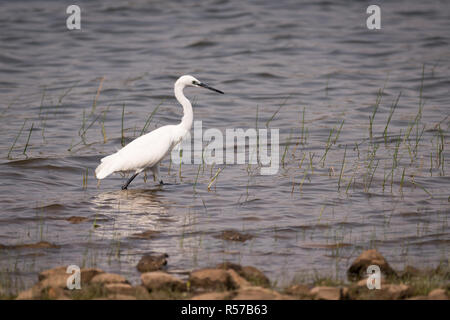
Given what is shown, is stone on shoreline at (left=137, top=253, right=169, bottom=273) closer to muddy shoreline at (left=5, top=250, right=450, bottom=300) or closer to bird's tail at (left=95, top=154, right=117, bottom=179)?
muddy shoreline at (left=5, top=250, right=450, bottom=300)

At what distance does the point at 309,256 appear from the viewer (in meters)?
6.19

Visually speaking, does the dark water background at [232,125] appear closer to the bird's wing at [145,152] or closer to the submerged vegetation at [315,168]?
the submerged vegetation at [315,168]

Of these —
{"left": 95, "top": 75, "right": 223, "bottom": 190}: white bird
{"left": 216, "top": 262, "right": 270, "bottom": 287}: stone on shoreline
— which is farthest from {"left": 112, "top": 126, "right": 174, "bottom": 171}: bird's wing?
Answer: {"left": 216, "top": 262, "right": 270, "bottom": 287}: stone on shoreline

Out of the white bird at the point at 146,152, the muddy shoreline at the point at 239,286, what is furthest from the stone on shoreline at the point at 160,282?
the white bird at the point at 146,152

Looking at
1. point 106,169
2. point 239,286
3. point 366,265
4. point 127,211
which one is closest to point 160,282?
point 239,286

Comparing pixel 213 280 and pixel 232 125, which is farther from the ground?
pixel 232 125

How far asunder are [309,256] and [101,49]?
14.6 metres

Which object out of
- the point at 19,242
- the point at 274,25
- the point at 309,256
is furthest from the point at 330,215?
the point at 274,25

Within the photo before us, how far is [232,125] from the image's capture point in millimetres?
12719

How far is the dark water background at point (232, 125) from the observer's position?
6.58 metres

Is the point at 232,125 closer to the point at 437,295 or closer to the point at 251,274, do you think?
the point at 251,274

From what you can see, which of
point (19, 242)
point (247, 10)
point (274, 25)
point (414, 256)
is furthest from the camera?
point (247, 10)
